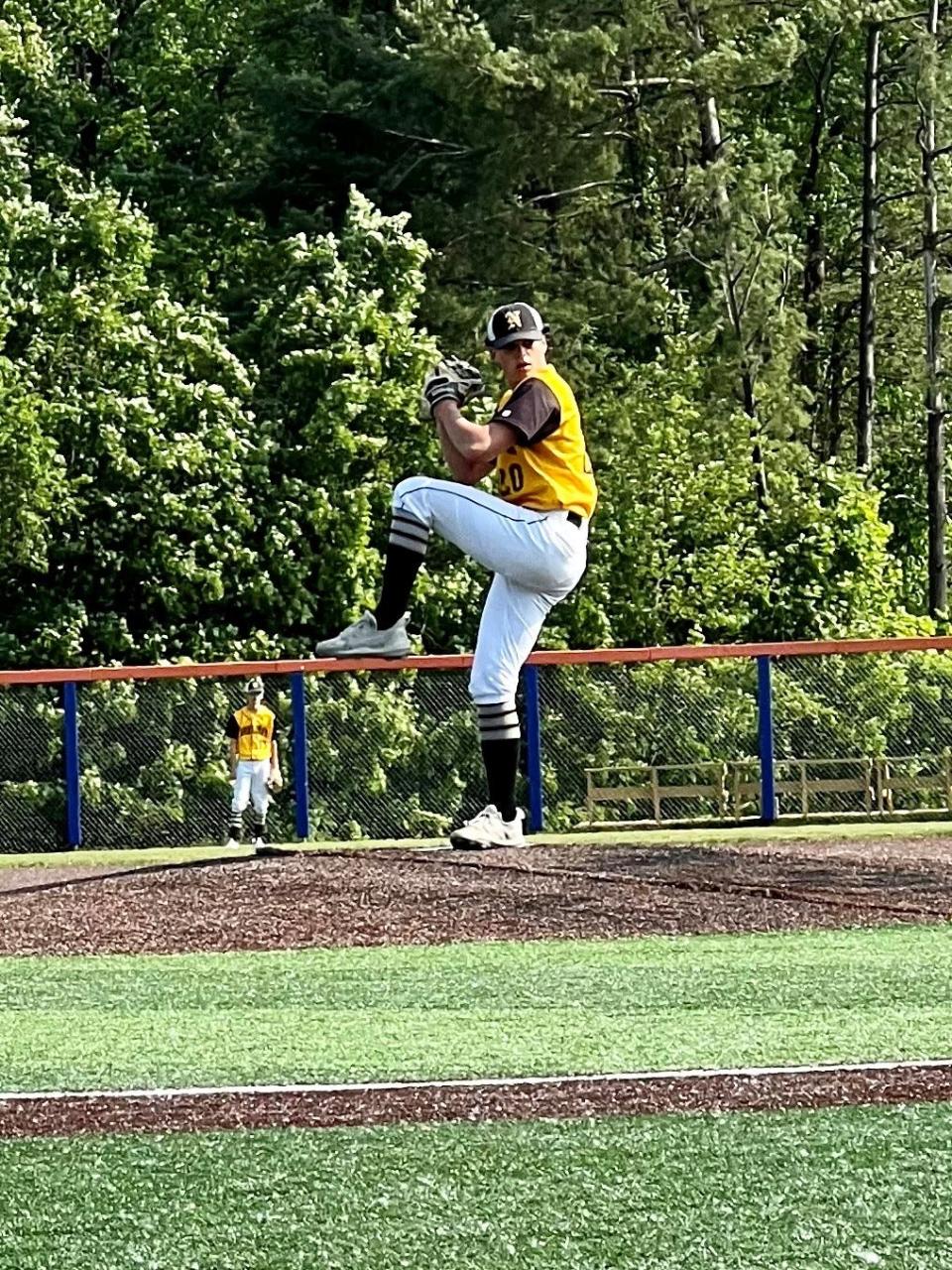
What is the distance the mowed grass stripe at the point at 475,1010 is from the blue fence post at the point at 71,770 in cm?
966

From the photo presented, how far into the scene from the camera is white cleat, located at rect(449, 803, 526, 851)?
9.09 metres

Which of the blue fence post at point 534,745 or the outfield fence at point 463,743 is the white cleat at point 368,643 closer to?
the outfield fence at point 463,743

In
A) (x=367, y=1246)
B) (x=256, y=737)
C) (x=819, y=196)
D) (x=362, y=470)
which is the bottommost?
(x=367, y=1246)

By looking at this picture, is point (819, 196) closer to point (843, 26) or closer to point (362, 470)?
point (843, 26)

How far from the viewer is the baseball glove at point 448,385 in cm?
784

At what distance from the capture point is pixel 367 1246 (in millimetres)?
4195

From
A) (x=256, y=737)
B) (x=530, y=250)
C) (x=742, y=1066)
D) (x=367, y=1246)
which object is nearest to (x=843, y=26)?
(x=530, y=250)

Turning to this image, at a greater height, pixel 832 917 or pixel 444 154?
pixel 444 154

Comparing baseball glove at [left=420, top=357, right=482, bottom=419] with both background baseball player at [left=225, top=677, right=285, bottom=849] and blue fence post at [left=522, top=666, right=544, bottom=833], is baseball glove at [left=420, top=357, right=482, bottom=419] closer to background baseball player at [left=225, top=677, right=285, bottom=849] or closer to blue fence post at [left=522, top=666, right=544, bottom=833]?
background baseball player at [left=225, top=677, right=285, bottom=849]

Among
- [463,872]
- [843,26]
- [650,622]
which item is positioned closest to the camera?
[463,872]

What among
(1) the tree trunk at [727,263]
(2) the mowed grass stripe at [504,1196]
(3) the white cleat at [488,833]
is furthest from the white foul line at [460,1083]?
(1) the tree trunk at [727,263]

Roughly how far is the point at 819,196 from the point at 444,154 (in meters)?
10.5

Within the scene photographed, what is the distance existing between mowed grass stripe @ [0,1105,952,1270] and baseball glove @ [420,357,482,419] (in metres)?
3.23

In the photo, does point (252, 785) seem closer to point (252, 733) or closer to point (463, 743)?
point (252, 733)
